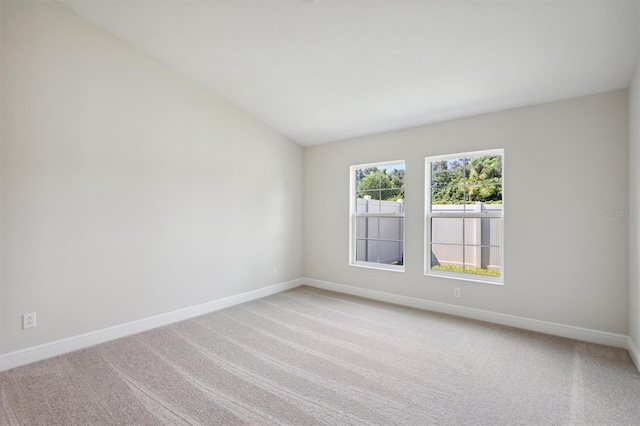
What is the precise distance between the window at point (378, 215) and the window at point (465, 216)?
46 cm

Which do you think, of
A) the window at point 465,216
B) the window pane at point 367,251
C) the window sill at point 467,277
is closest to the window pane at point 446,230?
the window at point 465,216

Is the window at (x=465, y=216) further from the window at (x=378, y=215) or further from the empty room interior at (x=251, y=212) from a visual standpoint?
the window at (x=378, y=215)

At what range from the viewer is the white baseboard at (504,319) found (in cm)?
288

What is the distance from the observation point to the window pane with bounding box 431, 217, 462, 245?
12.6 feet

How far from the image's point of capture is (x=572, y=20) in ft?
7.08

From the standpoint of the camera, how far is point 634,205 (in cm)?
261

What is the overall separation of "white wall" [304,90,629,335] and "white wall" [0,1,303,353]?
2.65 m

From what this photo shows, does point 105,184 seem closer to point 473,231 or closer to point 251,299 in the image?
point 251,299

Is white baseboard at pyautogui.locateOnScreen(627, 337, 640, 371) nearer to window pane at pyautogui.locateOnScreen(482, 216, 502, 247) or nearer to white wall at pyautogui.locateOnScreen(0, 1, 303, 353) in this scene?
window pane at pyautogui.locateOnScreen(482, 216, 502, 247)

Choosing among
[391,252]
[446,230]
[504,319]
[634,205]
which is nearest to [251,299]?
[391,252]

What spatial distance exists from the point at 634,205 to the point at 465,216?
1.47m

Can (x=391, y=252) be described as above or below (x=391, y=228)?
below

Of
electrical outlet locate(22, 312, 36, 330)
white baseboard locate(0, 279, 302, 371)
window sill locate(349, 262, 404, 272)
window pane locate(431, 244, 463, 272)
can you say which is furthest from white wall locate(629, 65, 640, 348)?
electrical outlet locate(22, 312, 36, 330)

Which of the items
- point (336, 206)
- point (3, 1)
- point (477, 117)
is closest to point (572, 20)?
point (477, 117)
